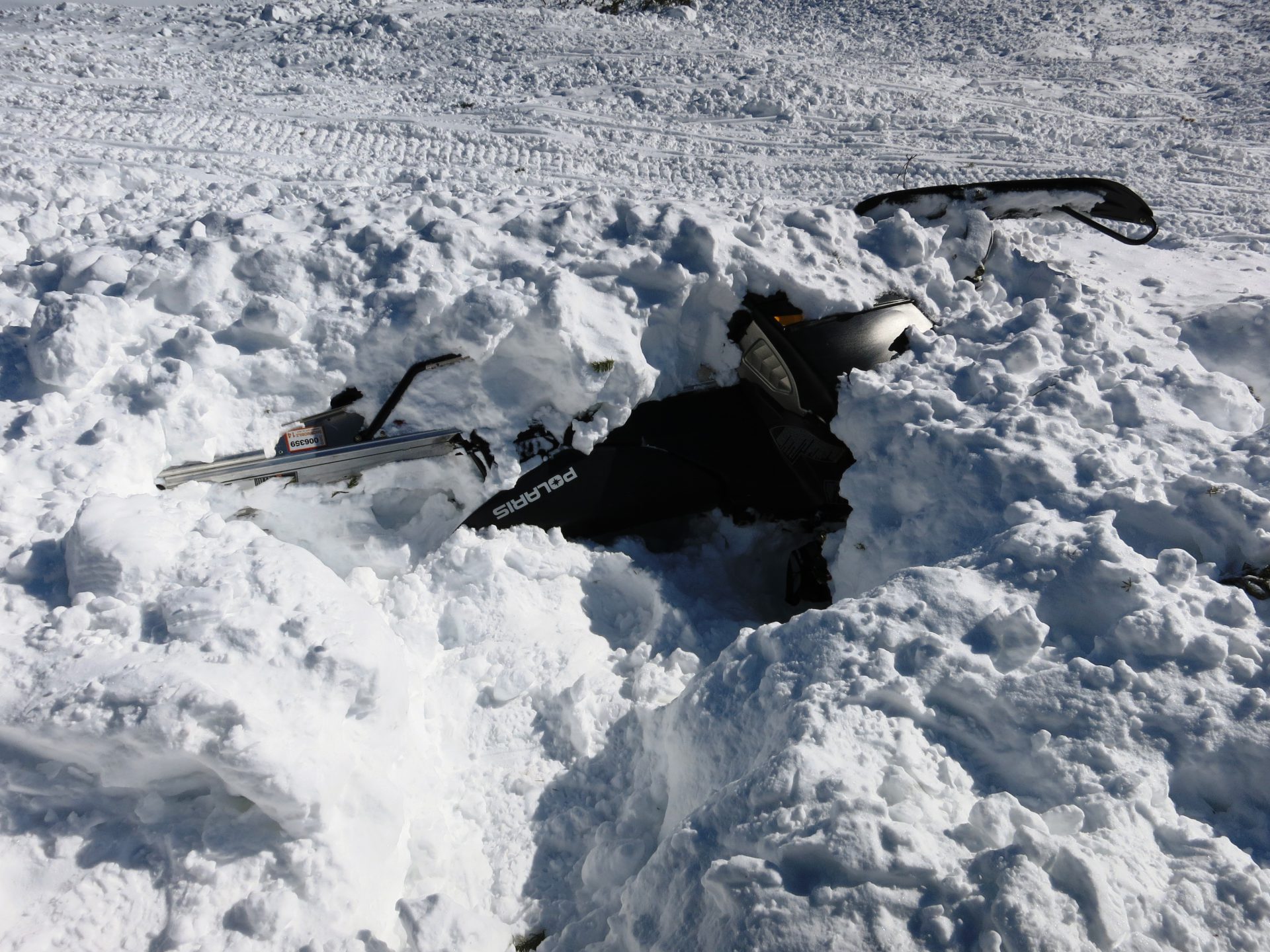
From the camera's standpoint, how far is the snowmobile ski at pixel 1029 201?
463cm

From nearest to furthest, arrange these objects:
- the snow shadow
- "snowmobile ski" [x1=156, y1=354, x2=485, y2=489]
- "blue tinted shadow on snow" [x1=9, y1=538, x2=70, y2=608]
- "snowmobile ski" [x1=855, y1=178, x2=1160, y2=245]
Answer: the snow shadow → "blue tinted shadow on snow" [x1=9, y1=538, x2=70, y2=608] → "snowmobile ski" [x1=156, y1=354, x2=485, y2=489] → "snowmobile ski" [x1=855, y1=178, x2=1160, y2=245]

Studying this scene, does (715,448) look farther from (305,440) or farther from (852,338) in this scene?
(305,440)

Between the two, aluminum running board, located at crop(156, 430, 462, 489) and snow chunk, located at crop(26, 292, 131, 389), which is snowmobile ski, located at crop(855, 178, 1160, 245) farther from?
snow chunk, located at crop(26, 292, 131, 389)

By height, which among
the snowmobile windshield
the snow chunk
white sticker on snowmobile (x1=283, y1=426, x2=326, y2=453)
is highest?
the snowmobile windshield

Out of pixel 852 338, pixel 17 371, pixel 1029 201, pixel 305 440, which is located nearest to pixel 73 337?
pixel 17 371

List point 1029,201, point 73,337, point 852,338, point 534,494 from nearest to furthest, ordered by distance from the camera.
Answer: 1. point 73,337
2. point 534,494
3. point 852,338
4. point 1029,201

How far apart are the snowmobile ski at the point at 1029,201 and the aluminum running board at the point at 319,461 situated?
10.5 ft

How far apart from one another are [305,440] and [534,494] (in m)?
1.17

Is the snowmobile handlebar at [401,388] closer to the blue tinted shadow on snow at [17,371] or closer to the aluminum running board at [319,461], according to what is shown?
the aluminum running board at [319,461]

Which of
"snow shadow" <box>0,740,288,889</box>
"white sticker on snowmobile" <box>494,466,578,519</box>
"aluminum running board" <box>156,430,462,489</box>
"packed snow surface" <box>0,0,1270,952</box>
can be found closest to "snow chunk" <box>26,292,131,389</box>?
"packed snow surface" <box>0,0,1270,952</box>

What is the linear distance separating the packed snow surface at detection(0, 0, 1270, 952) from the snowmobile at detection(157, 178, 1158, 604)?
11cm

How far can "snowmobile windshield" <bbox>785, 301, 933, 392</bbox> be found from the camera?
3.93 m

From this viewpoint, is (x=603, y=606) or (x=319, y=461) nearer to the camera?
(x=319, y=461)

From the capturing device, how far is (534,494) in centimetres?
392
